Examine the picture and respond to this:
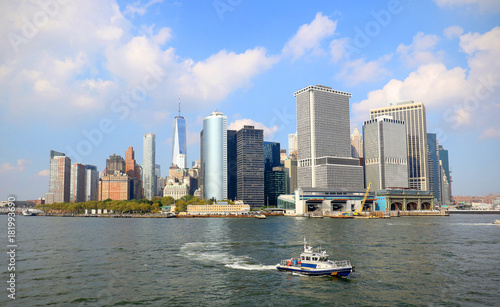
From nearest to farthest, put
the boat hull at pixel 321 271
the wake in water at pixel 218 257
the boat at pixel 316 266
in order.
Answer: the boat hull at pixel 321 271
the boat at pixel 316 266
the wake in water at pixel 218 257

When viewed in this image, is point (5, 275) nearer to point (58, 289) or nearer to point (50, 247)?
point (58, 289)

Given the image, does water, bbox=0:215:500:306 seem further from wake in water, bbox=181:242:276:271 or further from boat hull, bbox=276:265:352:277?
boat hull, bbox=276:265:352:277

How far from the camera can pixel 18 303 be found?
5038cm

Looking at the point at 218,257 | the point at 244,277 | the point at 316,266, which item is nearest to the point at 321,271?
the point at 316,266

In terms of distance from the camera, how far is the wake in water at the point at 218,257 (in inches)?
2844

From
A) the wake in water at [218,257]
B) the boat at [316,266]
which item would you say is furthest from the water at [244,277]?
the boat at [316,266]

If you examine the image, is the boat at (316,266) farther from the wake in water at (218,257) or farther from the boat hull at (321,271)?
the wake in water at (218,257)

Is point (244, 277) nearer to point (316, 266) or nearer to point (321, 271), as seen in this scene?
point (316, 266)

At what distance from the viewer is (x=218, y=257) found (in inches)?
3258

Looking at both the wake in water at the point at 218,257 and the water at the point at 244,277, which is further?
the wake in water at the point at 218,257

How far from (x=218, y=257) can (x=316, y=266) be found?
26450 mm

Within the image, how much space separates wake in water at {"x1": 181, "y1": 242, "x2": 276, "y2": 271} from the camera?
7225cm

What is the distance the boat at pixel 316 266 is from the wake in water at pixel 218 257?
4.93 metres

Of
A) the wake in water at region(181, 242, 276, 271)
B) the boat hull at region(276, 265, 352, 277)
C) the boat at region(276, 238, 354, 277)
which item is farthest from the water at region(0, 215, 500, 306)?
the boat at region(276, 238, 354, 277)
